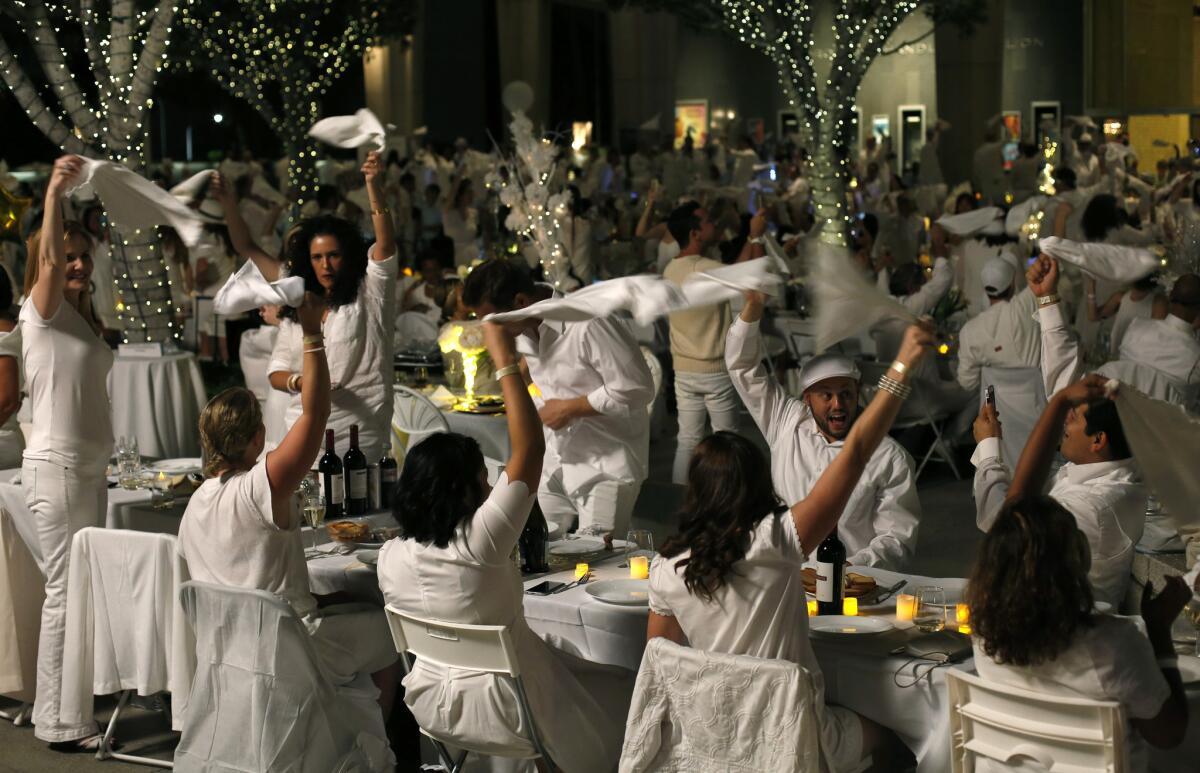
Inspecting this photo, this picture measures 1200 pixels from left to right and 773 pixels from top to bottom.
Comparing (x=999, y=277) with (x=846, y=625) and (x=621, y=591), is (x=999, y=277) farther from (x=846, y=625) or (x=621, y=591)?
(x=846, y=625)

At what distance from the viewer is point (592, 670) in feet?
13.2

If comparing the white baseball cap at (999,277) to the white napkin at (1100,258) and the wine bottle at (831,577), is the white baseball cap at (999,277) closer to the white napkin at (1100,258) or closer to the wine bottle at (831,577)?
the white napkin at (1100,258)

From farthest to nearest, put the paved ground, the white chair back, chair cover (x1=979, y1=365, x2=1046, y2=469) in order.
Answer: chair cover (x1=979, y1=365, x2=1046, y2=469) < the white chair back < the paved ground

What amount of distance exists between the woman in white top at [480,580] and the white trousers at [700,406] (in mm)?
4221

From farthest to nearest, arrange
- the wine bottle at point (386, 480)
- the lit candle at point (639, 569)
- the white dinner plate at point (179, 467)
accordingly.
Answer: the white dinner plate at point (179, 467)
the wine bottle at point (386, 480)
the lit candle at point (639, 569)

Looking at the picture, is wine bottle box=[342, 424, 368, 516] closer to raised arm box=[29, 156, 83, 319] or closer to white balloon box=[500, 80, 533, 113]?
raised arm box=[29, 156, 83, 319]

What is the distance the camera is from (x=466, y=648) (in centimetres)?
374

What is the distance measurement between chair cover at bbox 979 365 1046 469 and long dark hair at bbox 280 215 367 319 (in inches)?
144

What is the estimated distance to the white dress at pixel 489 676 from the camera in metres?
3.71

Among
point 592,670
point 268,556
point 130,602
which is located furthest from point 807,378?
point 130,602

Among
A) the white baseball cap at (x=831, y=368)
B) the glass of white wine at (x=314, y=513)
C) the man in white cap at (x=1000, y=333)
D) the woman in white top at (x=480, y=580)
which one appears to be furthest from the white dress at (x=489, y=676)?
the man in white cap at (x=1000, y=333)

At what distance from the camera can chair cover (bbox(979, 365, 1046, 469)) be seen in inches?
299

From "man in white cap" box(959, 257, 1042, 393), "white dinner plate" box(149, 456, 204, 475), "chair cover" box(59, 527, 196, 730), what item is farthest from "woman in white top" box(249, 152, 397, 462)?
"man in white cap" box(959, 257, 1042, 393)

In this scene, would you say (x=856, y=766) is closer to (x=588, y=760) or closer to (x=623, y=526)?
(x=588, y=760)
